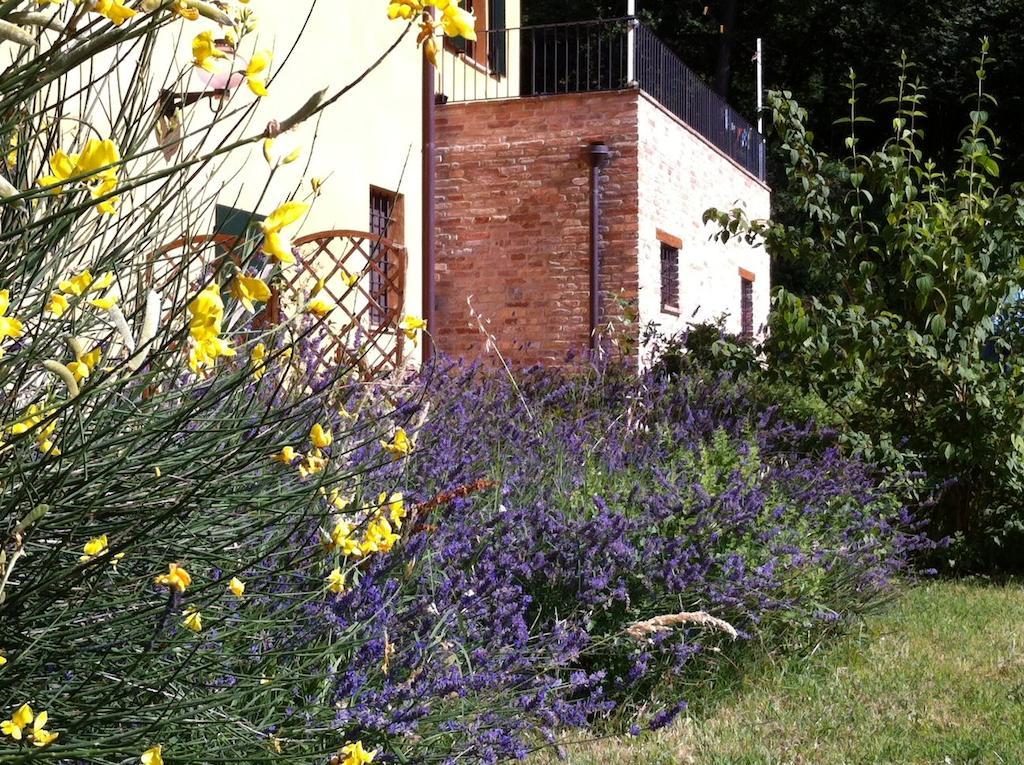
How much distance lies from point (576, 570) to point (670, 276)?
485 inches

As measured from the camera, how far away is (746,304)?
20.5 meters

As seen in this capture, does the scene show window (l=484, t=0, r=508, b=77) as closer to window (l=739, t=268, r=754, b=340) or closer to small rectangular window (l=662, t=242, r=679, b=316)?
small rectangular window (l=662, t=242, r=679, b=316)

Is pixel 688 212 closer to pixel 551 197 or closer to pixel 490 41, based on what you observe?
pixel 551 197

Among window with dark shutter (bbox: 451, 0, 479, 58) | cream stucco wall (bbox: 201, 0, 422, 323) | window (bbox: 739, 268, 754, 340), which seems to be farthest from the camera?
window (bbox: 739, 268, 754, 340)

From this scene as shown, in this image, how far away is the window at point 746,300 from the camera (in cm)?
1994

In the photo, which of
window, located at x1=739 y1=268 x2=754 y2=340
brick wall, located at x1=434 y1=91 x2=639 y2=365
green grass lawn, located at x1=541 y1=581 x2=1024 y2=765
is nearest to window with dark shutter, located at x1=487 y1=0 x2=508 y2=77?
brick wall, located at x1=434 y1=91 x2=639 y2=365

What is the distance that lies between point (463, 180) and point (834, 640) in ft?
34.0

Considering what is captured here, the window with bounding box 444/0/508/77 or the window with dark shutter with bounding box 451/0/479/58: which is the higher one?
the window with bounding box 444/0/508/77

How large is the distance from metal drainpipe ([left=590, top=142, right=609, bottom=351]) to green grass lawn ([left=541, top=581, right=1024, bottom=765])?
8542mm

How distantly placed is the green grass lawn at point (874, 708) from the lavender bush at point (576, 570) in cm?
14

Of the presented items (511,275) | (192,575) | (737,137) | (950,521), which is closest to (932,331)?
(950,521)

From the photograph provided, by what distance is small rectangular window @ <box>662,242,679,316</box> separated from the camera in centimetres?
1611

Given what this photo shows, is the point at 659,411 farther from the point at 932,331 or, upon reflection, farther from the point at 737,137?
the point at 737,137

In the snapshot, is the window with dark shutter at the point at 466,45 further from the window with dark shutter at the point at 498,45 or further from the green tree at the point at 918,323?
the green tree at the point at 918,323
